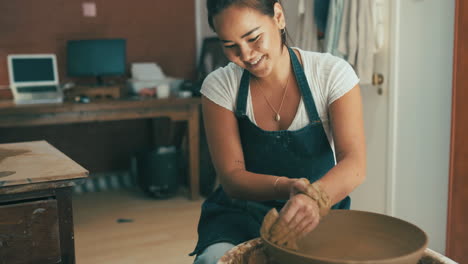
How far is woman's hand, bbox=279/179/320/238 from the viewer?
3.57 feet

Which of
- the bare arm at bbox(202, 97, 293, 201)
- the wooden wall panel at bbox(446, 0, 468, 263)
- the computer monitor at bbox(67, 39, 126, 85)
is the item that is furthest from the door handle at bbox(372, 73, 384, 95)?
the computer monitor at bbox(67, 39, 126, 85)

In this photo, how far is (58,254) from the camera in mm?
1482

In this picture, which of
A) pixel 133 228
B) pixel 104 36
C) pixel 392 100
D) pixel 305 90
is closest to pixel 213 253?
pixel 305 90

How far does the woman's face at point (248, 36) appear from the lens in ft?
4.25

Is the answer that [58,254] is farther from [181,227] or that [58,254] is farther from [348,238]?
[181,227]

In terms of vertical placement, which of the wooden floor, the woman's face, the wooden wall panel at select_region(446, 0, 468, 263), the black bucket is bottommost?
the wooden floor

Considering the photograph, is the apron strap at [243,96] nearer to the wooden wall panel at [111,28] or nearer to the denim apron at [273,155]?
the denim apron at [273,155]

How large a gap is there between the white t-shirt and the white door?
146 cm

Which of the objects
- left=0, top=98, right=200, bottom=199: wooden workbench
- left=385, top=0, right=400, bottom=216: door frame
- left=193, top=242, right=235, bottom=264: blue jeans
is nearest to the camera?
left=193, top=242, right=235, bottom=264: blue jeans

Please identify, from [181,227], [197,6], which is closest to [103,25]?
[197,6]

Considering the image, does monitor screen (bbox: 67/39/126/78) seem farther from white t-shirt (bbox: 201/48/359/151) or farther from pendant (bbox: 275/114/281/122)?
pendant (bbox: 275/114/281/122)

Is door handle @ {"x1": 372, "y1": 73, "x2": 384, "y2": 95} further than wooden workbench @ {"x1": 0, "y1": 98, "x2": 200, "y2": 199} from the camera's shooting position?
No

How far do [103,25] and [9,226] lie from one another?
311 centimetres

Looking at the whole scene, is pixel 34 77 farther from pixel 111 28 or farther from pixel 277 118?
pixel 277 118
